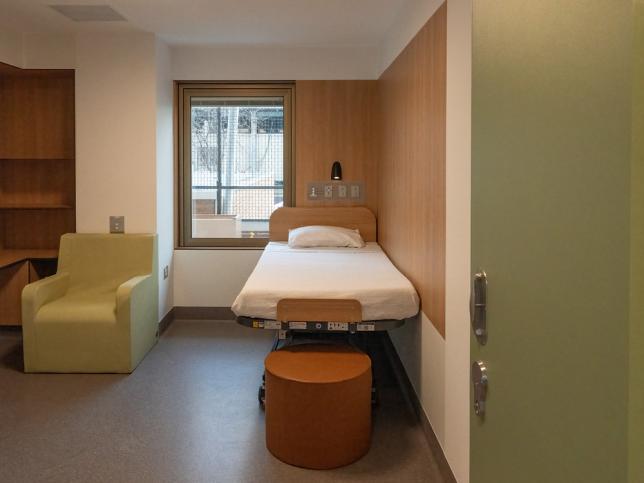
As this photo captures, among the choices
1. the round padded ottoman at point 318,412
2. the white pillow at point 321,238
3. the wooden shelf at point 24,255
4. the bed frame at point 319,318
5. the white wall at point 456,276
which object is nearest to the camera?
the white wall at point 456,276

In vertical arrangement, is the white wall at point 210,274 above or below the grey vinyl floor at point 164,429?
above

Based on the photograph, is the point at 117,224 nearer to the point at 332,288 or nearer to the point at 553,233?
the point at 332,288

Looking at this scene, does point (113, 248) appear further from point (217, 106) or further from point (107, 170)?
point (217, 106)

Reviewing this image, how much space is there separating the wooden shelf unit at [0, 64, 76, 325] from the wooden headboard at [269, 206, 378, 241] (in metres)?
1.78

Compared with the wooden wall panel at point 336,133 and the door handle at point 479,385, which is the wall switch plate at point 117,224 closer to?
the wooden wall panel at point 336,133

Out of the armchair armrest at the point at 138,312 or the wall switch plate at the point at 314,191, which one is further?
the wall switch plate at the point at 314,191

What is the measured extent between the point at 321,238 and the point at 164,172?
1.44 metres

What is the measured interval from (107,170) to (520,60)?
391 centimetres

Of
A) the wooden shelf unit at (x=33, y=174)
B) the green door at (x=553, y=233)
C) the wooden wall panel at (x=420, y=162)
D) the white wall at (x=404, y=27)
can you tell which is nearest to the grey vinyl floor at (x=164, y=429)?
the wooden wall panel at (x=420, y=162)

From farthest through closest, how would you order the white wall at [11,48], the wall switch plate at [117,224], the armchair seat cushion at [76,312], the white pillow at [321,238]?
the white pillow at [321,238] → the wall switch plate at [117,224] → the white wall at [11,48] → the armchair seat cushion at [76,312]

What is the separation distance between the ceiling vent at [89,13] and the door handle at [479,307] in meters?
3.39

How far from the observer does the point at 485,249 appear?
104 cm

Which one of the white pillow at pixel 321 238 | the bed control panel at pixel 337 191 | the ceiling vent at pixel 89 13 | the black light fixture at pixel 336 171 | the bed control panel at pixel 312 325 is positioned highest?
the ceiling vent at pixel 89 13

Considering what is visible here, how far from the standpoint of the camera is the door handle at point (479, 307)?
1034 millimetres
